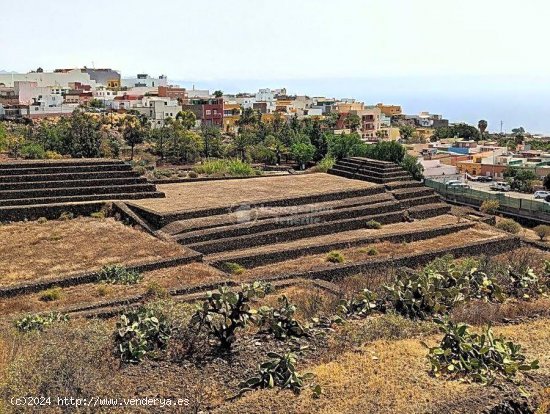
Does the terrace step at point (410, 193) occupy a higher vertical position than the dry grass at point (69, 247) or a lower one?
higher

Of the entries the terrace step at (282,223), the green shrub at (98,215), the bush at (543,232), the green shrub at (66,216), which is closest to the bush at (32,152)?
the green shrub at (66,216)

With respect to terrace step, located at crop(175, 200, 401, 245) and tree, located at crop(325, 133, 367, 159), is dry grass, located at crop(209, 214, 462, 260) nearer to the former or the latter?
terrace step, located at crop(175, 200, 401, 245)

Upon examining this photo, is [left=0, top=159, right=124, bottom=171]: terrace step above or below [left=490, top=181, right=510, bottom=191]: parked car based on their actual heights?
above

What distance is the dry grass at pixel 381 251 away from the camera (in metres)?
15.1

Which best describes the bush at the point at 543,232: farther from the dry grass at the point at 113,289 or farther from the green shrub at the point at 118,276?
the green shrub at the point at 118,276

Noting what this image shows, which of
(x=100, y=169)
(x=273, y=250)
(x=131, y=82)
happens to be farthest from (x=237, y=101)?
(x=273, y=250)

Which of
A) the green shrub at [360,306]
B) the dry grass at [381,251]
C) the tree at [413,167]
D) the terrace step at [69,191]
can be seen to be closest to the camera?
the green shrub at [360,306]

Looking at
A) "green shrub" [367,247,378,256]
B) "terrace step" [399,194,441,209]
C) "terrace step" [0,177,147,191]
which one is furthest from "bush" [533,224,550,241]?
"terrace step" [0,177,147,191]

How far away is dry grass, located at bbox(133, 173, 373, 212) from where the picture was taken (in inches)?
731

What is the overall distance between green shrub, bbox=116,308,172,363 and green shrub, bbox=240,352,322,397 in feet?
4.62

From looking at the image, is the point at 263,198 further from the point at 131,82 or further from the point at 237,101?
the point at 131,82

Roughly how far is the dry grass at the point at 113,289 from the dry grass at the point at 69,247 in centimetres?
87

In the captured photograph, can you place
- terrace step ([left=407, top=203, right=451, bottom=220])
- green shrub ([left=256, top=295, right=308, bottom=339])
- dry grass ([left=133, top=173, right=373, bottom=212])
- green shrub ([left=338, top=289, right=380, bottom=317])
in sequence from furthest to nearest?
terrace step ([left=407, top=203, right=451, bottom=220]) < dry grass ([left=133, top=173, right=373, bottom=212]) < green shrub ([left=338, top=289, right=380, bottom=317]) < green shrub ([left=256, top=295, right=308, bottom=339])

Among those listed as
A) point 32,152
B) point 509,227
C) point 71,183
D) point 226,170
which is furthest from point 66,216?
point 509,227
